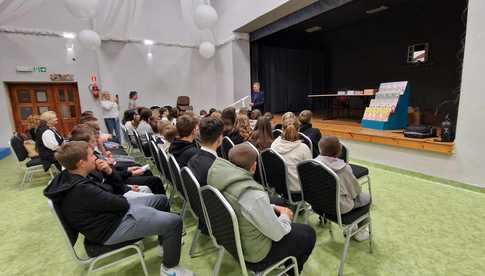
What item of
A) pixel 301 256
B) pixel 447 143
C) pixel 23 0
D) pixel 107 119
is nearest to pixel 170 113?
pixel 107 119

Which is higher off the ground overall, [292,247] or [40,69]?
[40,69]

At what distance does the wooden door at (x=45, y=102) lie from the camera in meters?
6.34

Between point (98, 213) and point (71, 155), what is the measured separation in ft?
1.13

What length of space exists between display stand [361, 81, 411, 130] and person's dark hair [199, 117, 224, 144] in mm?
3803

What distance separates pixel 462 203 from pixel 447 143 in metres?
0.88

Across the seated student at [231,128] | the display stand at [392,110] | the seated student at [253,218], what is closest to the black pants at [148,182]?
the seated student at [231,128]

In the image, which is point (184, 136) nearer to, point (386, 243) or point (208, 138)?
point (208, 138)

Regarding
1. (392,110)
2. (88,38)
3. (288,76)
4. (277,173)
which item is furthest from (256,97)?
(277,173)

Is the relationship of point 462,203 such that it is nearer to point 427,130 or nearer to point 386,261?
point 427,130

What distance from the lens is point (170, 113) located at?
4.91 meters

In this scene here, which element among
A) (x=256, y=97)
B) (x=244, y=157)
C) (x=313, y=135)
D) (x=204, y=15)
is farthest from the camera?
(x=256, y=97)

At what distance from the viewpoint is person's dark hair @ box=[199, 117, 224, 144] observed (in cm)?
169

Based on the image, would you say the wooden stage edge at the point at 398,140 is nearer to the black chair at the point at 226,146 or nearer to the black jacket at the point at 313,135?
the black jacket at the point at 313,135

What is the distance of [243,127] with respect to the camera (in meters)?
2.87
